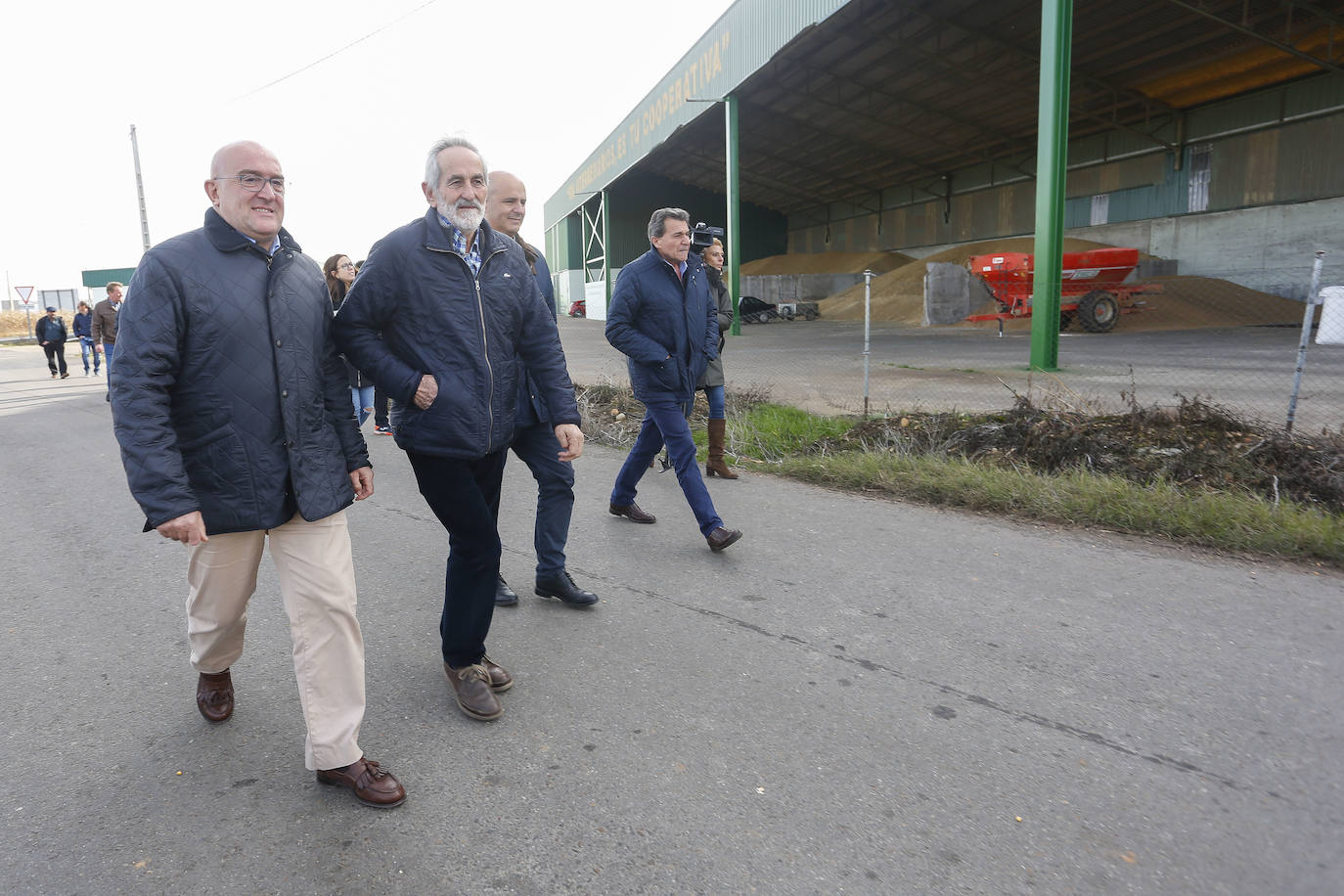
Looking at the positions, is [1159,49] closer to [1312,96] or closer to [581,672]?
[1312,96]

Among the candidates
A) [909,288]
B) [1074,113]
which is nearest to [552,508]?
[909,288]

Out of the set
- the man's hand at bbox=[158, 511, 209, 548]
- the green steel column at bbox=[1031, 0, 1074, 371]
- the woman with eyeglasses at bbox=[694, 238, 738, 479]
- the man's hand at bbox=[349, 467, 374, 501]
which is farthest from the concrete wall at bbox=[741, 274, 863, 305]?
the man's hand at bbox=[158, 511, 209, 548]

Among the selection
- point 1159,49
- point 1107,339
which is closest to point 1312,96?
point 1159,49

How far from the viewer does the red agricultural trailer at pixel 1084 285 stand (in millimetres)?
19906

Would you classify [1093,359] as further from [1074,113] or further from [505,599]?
[1074,113]

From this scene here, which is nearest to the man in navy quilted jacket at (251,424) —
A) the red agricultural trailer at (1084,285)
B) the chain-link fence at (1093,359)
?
the chain-link fence at (1093,359)

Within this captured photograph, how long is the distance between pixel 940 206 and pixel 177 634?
40321 mm

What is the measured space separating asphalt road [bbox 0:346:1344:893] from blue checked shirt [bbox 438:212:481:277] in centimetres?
158

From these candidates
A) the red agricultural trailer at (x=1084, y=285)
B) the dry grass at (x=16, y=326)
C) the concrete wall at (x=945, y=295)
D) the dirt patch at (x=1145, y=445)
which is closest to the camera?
the dirt patch at (x=1145, y=445)

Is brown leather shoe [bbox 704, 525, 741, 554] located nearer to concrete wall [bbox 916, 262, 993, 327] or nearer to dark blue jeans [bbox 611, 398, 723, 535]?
dark blue jeans [bbox 611, 398, 723, 535]

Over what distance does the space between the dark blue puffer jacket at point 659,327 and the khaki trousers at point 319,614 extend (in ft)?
8.46

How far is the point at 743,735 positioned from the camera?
286 centimetres

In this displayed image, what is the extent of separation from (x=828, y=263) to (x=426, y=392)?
147ft

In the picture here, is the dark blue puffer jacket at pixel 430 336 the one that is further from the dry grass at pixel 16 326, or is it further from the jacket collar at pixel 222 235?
the dry grass at pixel 16 326
